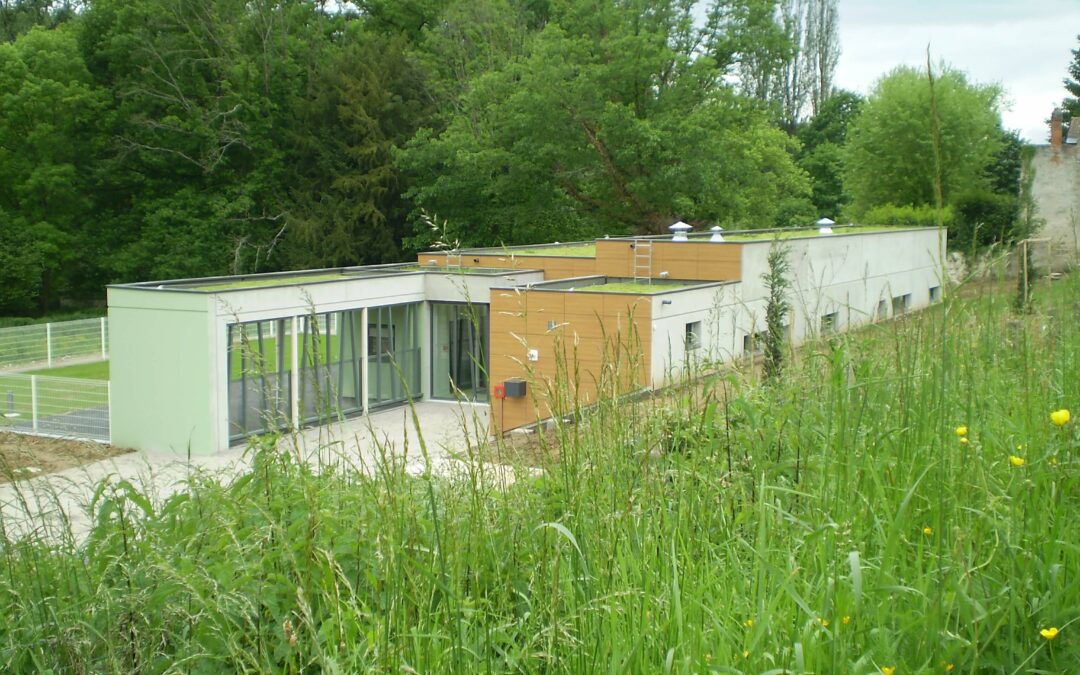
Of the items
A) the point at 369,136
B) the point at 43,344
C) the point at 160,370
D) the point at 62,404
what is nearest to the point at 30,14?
the point at 369,136

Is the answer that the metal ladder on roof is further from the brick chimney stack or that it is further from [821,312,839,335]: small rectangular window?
[821,312,839,335]: small rectangular window

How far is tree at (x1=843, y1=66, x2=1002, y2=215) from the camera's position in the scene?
31.6 meters

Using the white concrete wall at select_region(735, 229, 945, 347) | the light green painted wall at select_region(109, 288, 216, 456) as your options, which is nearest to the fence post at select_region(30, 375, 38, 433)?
the light green painted wall at select_region(109, 288, 216, 456)

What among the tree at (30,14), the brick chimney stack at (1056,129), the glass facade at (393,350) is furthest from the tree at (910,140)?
the tree at (30,14)

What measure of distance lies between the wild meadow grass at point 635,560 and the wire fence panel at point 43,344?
24665 mm

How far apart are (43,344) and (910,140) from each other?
81.4ft

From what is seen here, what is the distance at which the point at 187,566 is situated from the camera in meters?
2.29

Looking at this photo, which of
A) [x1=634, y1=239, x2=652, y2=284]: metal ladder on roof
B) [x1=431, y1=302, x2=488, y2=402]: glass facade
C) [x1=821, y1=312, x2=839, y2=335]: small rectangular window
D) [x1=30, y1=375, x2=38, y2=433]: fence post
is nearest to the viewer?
[x1=821, y1=312, x2=839, y2=335]: small rectangular window

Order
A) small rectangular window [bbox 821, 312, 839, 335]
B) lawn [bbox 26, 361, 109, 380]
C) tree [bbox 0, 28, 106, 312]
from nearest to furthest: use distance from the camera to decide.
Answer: small rectangular window [bbox 821, 312, 839, 335]
lawn [bbox 26, 361, 109, 380]
tree [bbox 0, 28, 106, 312]

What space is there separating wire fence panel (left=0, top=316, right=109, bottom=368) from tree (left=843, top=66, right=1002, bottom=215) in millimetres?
22943

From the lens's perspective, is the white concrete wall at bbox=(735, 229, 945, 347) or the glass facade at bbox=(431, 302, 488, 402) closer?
the white concrete wall at bbox=(735, 229, 945, 347)

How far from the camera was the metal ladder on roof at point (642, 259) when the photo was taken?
803 inches

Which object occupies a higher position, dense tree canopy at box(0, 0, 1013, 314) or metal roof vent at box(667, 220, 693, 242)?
dense tree canopy at box(0, 0, 1013, 314)

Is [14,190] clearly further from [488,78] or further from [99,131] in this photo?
[488,78]
